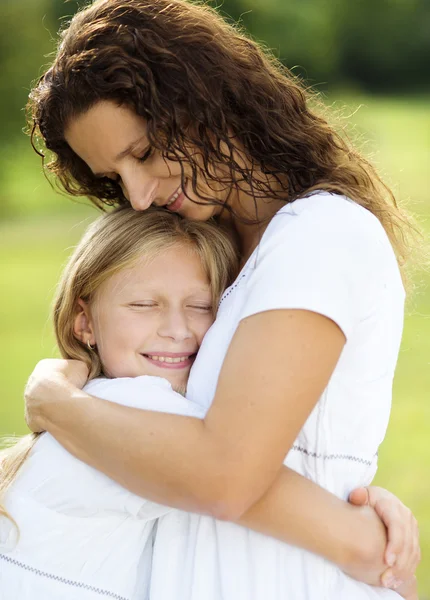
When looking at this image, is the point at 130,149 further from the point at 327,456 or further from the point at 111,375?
the point at 327,456

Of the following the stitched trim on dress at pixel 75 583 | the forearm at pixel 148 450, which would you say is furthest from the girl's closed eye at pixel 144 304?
the stitched trim on dress at pixel 75 583

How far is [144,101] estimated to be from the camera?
6.13 feet

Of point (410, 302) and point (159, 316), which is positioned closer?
point (159, 316)

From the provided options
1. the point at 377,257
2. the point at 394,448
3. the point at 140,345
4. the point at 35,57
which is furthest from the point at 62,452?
the point at 35,57

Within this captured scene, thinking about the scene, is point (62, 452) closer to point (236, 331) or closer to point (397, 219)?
point (236, 331)

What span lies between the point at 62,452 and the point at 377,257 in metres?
0.68

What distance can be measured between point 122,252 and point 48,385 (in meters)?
0.34

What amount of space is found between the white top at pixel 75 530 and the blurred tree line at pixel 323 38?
1492 centimetres

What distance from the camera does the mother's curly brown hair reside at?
188 cm

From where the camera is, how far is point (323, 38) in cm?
1780

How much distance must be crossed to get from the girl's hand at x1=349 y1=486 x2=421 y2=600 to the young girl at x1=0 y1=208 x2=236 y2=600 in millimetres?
357

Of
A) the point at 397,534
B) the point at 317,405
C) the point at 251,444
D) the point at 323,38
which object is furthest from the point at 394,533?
the point at 323,38

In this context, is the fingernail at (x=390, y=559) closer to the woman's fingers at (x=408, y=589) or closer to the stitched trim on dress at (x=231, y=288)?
the woman's fingers at (x=408, y=589)

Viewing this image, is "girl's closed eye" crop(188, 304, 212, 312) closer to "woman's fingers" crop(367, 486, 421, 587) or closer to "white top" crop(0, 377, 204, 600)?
"white top" crop(0, 377, 204, 600)
